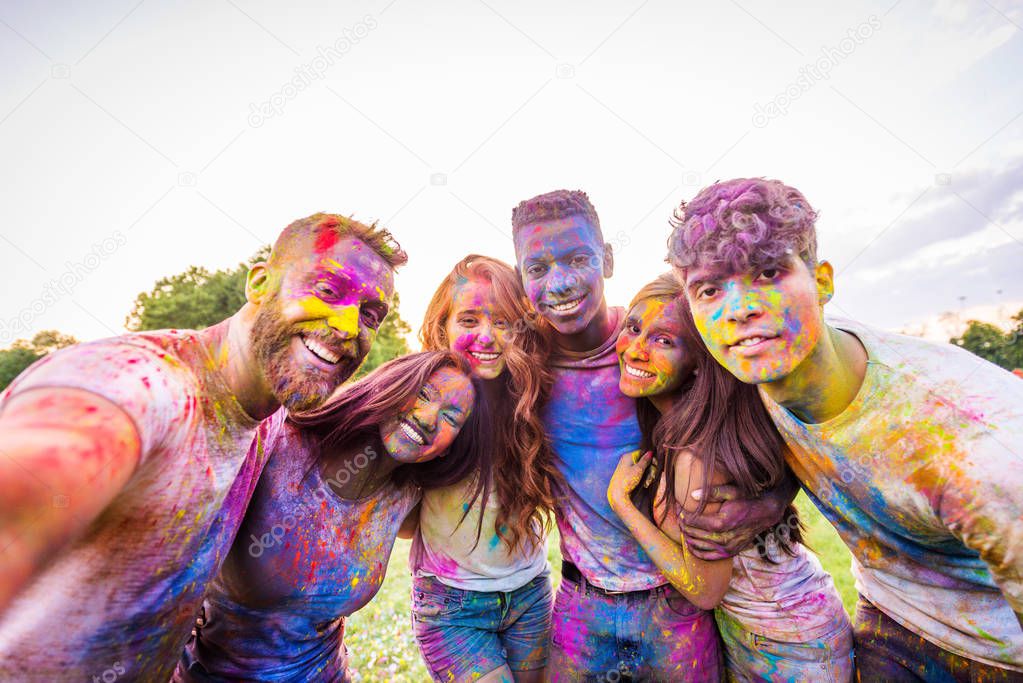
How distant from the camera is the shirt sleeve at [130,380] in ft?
5.83

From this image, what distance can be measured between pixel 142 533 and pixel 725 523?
8.44ft

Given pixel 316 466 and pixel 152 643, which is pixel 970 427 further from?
pixel 152 643

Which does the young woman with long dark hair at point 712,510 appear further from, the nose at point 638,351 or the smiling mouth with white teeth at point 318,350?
the smiling mouth with white teeth at point 318,350

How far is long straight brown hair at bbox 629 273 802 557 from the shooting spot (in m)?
2.87

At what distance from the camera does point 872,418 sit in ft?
7.91

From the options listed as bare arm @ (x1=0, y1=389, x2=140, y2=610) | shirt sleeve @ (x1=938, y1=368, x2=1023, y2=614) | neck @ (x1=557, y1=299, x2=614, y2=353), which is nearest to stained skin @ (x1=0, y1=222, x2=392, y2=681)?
bare arm @ (x1=0, y1=389, x2=140, y2=610)

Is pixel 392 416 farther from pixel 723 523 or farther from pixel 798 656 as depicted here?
pixel 798 656

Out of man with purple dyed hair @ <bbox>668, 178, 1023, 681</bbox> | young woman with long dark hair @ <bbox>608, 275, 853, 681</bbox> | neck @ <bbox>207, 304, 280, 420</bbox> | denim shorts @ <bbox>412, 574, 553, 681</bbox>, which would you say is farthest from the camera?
denim shorts @ <bbox>412, 574, 553, 681</bbox>

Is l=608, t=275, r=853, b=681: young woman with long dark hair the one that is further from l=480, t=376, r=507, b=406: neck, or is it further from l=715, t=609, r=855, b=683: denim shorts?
l=480, t=376, r=507, b=406: neck

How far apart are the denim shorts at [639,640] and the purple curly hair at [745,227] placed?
1.90m

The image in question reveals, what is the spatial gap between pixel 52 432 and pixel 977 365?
3419 mm

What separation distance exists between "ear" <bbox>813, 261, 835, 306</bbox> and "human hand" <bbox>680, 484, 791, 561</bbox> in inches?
41.1

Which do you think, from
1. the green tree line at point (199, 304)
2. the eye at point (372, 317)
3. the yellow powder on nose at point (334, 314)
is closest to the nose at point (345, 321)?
the yellow powder on nose at point (334, 314)

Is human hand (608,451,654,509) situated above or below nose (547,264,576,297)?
below
